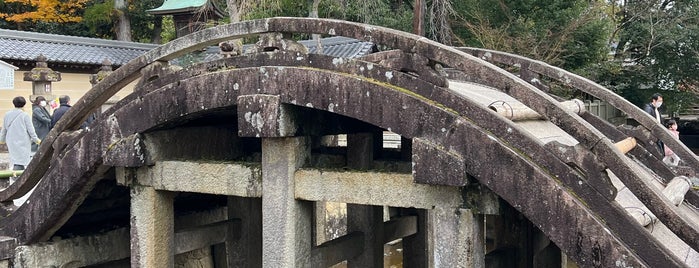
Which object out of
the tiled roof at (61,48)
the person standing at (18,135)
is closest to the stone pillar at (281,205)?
the person standing at (18,135)

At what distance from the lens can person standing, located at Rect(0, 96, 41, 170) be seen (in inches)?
338

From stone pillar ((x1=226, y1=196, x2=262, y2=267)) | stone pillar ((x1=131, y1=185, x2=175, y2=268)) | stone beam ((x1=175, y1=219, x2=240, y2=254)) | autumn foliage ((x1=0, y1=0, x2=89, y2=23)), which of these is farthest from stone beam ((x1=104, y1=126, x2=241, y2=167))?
autumn foliage ((x1=0, y1=0, x2=89, y2=23))

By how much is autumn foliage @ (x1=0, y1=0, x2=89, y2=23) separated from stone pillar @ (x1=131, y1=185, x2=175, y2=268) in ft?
72.2

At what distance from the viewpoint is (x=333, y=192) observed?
445 cm

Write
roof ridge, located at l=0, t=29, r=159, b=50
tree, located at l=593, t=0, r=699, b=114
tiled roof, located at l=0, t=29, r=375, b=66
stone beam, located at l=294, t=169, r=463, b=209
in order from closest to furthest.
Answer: stone beam, located at l=294, t=169, r=463, b=209
tiled roof, located at l=0, t=29, r=375, b=66
roof ridge, located at l=0, t=29, r=159, b=50
tree, located at l=593, t=0, r=699, b=114

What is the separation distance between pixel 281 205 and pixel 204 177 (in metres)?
0.76

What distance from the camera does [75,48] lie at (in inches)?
754

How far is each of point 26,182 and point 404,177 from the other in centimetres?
347

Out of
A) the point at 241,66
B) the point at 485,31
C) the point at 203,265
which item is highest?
the point at 485,31

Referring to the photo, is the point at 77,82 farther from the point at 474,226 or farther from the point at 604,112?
the point at 474,226

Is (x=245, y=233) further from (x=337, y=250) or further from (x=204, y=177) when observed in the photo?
(x=204, y=177)

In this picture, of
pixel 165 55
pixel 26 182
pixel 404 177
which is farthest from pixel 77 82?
pixel 404 177

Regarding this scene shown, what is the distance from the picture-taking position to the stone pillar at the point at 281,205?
14.9 ft

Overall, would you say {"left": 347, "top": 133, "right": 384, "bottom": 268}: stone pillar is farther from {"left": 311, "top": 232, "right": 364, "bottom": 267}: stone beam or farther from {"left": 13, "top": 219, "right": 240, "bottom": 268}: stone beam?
{"left": 13, "top": 219, "right": 240, "bottom": 268}: stone beam
